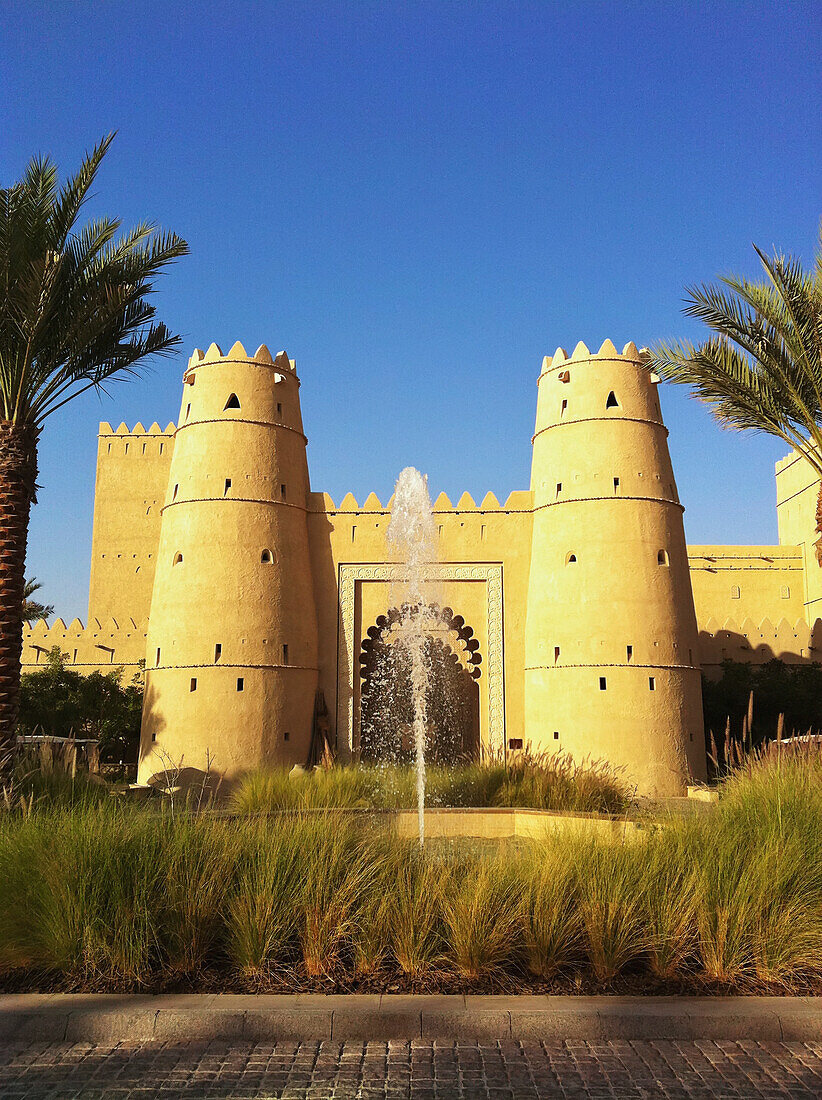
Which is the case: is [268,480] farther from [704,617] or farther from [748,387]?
[704,617]

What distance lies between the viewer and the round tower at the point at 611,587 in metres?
18.0

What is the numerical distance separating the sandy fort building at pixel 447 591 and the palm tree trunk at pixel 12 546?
7353 mm

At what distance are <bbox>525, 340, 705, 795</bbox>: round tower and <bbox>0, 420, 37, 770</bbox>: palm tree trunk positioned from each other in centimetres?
1092

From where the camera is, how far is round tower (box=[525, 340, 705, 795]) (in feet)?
59.0

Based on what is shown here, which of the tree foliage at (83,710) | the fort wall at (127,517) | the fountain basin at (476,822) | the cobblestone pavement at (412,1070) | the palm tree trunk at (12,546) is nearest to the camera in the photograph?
the cobblestone pavement at (412,1070)

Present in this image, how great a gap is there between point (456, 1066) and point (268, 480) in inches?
630

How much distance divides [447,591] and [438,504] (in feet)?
6.84

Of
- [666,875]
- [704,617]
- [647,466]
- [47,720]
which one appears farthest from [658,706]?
[47,720]

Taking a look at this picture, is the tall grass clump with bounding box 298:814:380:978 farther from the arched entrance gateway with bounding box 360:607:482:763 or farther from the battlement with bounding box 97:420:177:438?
the battlement with bounding box 97:420:177:438

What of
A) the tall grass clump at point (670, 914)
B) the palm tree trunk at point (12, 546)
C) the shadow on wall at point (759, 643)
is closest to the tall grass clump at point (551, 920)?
the tall grass clump at point (670, 914)

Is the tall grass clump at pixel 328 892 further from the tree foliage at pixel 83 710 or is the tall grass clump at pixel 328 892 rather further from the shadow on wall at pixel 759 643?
the shadow on wall at pixel 759 643

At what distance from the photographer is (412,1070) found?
4.49 meters

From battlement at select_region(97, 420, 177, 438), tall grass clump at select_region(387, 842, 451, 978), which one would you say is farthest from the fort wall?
tall grass clump at select_region(387, 842, 451, 978)

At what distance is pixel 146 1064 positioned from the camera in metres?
4.57
